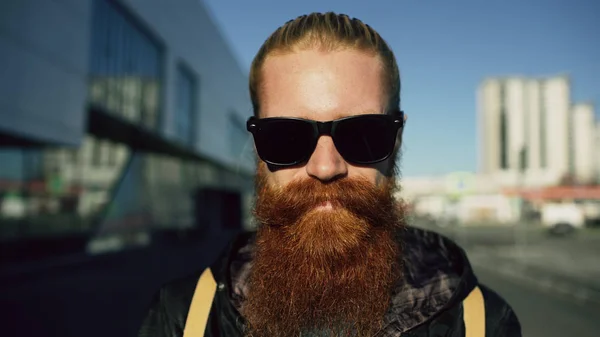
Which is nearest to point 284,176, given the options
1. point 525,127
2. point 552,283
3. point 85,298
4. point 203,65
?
point 85,298

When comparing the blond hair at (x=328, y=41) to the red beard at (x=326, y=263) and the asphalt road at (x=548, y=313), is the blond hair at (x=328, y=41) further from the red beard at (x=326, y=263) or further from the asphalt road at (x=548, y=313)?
the asphalt road at (x=548, y=313)

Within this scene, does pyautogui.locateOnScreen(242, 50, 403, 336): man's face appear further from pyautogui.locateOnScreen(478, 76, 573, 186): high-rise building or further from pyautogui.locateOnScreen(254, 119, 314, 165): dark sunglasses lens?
pyautogui.locateOnScreen(478, 76, 573, 186): high-rise building

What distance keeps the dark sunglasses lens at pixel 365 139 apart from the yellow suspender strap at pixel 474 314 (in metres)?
0.48

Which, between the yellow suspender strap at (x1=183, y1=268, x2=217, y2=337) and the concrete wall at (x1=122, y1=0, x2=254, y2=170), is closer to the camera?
the yellow suspender strap at (x1=183, y1=268, x2=217, y2=337)

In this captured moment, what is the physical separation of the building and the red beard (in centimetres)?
→ 1417

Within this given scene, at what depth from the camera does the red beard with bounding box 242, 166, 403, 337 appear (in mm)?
1321

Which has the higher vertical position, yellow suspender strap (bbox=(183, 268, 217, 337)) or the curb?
yellow suspender strap (bbox=(183, 268, 217, 337))

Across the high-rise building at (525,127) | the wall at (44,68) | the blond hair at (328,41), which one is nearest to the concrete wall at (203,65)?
the wall at (44,68)

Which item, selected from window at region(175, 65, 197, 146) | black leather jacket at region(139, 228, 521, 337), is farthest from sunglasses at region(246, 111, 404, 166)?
window at region(175, 65, 197, 146)

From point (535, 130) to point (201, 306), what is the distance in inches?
3002

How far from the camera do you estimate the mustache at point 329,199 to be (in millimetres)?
1331

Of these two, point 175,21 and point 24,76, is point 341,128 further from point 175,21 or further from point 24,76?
point 175,21

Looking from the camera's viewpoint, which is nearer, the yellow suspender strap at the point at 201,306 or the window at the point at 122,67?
the yellow suspender strap at the point at 201,306

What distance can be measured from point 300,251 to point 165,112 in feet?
87.8
